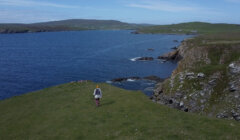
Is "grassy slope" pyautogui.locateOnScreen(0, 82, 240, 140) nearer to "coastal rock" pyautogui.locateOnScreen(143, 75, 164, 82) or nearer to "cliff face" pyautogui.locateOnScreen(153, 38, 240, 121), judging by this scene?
"cliff face" pyautogui.locateOnScreen(153, 38, 240, 121)

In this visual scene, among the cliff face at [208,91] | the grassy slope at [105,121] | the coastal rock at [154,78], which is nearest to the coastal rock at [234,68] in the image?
the cliff face at [208,91]

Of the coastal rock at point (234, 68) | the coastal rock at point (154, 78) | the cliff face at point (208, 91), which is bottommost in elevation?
the coastal rock at point (154, 78)

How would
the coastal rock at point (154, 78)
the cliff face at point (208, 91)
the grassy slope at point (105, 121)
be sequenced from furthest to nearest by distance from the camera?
the coastal rock at point (154, 78)
the cliff face at point (208, 91)
the grassy slope at point (105, 121)

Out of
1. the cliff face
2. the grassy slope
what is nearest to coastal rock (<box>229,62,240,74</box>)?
the cliff face

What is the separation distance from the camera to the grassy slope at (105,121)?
17031mm

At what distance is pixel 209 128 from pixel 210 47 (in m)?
40.7

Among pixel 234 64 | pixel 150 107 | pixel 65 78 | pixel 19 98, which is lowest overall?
pixel 65 78

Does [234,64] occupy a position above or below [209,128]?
above

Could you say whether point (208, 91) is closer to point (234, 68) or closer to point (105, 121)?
point (234, 68)

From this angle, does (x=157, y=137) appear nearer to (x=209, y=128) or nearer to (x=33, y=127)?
(x=209, y=128)

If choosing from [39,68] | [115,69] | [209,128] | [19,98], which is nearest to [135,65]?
[115,69]

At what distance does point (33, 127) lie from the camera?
21.8 metres

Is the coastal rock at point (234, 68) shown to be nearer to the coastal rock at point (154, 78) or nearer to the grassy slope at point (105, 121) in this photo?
the grassy slope at point (105, 121)

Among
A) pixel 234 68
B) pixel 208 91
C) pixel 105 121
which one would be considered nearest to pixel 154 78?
pixel 234 68
